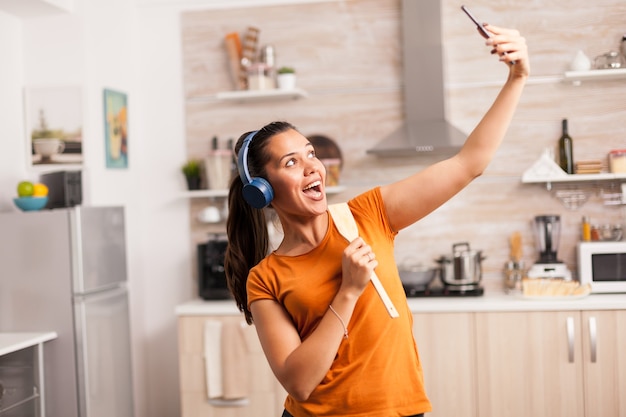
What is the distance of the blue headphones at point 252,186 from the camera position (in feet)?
4.88

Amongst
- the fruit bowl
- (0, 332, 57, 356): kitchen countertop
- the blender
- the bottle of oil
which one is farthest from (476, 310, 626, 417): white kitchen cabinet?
the fruit bowl

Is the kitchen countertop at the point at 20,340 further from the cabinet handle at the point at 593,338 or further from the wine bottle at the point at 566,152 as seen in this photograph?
the wine bottle at the point at 566,152

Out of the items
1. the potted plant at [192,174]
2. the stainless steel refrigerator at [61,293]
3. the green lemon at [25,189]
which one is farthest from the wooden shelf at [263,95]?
the green lemon at [25,189]

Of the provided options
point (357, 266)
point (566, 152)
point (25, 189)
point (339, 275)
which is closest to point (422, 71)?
point (566, 152)

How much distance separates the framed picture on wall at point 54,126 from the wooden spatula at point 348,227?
299 centimetres

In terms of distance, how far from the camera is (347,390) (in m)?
1.41

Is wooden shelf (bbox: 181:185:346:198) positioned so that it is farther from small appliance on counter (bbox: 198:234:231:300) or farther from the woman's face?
the woman's face

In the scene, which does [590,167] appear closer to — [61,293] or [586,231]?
[586,231]

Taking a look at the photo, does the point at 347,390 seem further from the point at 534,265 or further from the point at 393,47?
the point at 393,47

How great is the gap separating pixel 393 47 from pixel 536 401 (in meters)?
2.06

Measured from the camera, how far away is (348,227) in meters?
1.50

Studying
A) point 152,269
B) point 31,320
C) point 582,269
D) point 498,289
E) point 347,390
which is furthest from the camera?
point 152,269

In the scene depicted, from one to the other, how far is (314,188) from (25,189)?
9.15 feet

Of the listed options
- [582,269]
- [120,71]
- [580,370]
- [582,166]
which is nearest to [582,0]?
[582,166]
